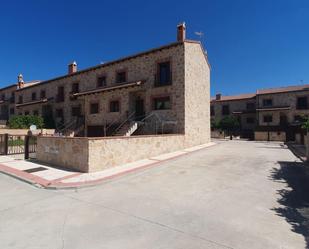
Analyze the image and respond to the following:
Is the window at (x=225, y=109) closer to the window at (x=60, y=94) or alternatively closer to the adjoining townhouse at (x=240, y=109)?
the adjoining townhouse at (x=240, y=109)

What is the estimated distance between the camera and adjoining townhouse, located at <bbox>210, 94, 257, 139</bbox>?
38.6 meters

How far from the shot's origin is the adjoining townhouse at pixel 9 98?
36281 millimetres

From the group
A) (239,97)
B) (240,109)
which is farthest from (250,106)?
(239,97)

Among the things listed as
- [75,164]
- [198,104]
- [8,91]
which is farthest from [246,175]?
[8,91]

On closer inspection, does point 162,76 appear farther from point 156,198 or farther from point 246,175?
point 156,198

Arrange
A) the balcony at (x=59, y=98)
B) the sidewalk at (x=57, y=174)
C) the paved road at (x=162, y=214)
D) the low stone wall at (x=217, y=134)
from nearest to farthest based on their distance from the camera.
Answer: the paved road at (x=162, y=214)
the sidewalk at (x=57, y=174)
the balcony at (x=59, y=98)
the low stone wall at (x=217, y=134)

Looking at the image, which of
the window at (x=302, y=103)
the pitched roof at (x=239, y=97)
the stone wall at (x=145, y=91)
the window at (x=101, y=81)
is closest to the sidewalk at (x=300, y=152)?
the stone wall at (x=145, y=91)

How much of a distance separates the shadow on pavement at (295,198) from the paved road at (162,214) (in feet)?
0.07

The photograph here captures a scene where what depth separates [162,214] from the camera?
494cm

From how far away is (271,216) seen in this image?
479 cm

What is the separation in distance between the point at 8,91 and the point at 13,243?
4461 centimetres

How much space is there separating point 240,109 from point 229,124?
194 inches

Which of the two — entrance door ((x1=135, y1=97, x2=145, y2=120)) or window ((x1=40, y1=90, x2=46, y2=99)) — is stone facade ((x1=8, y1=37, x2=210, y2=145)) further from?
window ((x1=40, y1=90, x2=46, y2=99))

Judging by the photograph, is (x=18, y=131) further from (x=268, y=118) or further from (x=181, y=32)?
(x=268, y=118)
